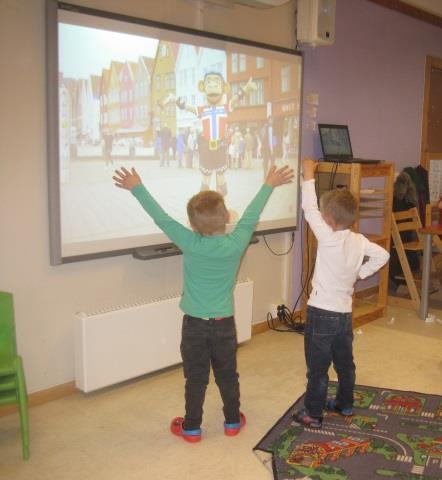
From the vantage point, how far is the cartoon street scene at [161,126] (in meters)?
2.79

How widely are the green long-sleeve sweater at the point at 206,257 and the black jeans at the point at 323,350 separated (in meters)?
0.40

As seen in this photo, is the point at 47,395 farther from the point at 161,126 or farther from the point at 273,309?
the point at 273,309

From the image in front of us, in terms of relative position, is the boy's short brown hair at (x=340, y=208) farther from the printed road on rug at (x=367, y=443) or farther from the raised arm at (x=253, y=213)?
the printed road on rug at (x=367, y=443)

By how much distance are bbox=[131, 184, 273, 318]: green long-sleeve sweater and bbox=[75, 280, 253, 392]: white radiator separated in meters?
0.65

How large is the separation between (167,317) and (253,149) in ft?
4.07

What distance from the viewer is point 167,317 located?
319 centimetres

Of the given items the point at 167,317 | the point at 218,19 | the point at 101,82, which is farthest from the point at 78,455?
the point at 218,19

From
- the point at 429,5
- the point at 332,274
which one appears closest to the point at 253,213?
the point at 332,274

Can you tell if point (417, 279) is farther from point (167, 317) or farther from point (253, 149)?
point (167, 317)

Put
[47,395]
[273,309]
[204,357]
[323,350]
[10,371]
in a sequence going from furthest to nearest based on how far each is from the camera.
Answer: [273,309]
[47,395]
[323,350]
[204,357]
[10,371]

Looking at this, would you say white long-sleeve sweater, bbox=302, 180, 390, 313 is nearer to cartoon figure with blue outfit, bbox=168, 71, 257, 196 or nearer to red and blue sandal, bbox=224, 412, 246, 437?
red and blue sandal, bbox=224, 412, 246, 437

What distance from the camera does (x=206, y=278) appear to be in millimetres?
2387

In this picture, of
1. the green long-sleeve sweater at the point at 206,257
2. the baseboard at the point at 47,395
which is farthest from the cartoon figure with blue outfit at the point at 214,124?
the baseboard at the point at 47,395

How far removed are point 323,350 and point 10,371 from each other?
1.33m
